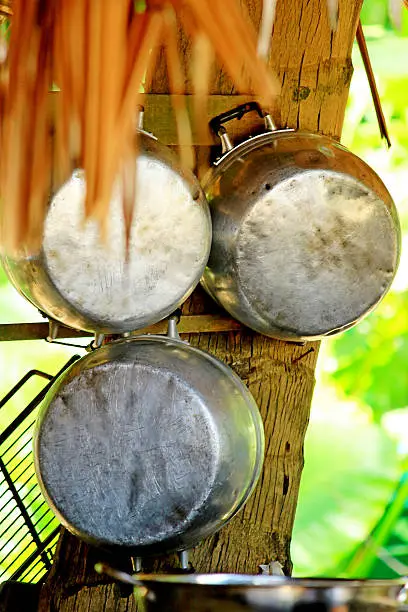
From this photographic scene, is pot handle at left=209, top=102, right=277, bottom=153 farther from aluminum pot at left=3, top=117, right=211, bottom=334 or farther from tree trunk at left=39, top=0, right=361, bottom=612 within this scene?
aluminum pot at left=3, top=117, right=211, bottom=334

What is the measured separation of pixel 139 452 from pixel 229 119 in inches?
26.8

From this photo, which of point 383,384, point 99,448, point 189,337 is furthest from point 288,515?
point 383,384

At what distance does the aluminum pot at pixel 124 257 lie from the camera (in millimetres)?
1572

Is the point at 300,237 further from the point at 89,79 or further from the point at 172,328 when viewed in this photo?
the point at 89,79

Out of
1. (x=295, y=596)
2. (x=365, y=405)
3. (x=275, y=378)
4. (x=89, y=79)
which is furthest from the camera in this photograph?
(x=365, y=405)

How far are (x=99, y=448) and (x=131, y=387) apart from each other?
0.41 ft

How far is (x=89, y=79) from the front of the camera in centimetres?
96

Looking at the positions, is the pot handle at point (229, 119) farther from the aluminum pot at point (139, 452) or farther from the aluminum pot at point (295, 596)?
the aluminum pot at point (295, 596)

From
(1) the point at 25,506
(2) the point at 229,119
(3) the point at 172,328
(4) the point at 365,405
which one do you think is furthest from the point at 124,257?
(4) the point at 365,405

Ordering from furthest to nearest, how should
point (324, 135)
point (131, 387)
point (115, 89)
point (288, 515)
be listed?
point (288, 515) → point (324, 135) → point (131, 387) → point (115, 89)

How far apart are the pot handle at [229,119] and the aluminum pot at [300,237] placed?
4 cm

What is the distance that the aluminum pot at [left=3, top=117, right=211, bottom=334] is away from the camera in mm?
1572

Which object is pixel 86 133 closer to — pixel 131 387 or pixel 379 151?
pixel 131 387

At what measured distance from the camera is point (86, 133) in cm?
97
